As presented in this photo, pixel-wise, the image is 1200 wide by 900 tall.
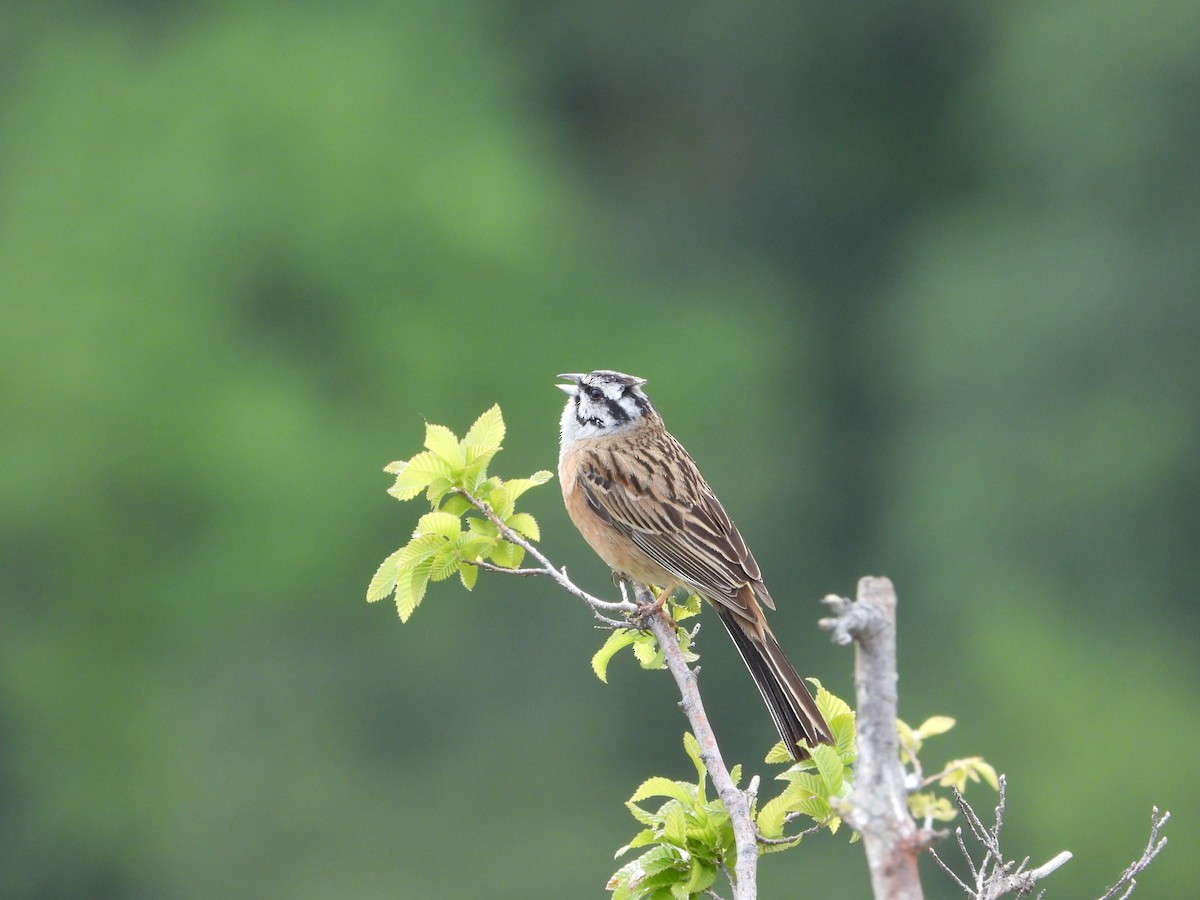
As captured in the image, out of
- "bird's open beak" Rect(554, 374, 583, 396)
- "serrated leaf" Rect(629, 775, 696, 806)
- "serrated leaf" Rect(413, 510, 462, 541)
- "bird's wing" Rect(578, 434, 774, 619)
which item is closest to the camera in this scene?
"serrated leaf" Rect(629, 775, 696, 806)

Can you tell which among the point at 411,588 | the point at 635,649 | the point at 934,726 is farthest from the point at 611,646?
the point at 934,726

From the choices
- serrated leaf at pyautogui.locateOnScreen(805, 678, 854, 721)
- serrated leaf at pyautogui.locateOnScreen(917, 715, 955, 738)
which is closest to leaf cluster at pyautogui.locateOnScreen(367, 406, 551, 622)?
serrated leaf at pyautogui.locateOnScreen(805, 678, 854, 721)

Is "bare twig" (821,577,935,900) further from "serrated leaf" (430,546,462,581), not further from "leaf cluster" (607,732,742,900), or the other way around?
"serrated leaf" (430,546,462,581)

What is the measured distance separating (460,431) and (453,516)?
21.5 m

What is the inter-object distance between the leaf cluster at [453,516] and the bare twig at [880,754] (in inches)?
84.3

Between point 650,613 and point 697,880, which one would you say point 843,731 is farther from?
point 650,613

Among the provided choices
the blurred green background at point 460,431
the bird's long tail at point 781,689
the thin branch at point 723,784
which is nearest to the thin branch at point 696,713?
the thin branch at point 723,784

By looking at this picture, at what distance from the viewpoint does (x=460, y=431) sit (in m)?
26.5

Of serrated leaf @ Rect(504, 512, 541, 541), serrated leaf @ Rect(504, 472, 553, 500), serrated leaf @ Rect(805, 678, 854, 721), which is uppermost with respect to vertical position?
serrated leaf @ Rect(504, 472, 553, 500)

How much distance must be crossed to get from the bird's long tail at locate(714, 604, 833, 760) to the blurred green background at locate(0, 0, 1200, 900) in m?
16.0

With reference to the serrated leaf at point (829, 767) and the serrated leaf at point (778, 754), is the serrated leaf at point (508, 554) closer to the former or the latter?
the serrated leaf at point (778, 754)

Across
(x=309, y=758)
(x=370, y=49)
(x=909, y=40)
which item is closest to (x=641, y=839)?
(x=309, y=758)

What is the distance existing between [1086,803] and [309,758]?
10475 mm

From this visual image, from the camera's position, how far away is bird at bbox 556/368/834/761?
6.61 meters
